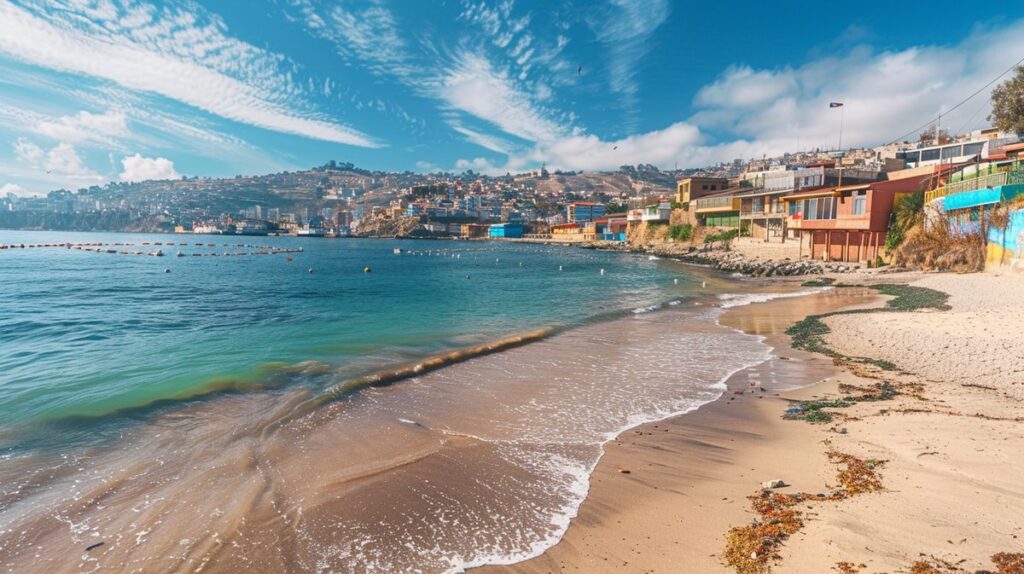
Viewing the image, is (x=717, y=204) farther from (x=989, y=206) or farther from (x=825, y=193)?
(x=989, y=206)

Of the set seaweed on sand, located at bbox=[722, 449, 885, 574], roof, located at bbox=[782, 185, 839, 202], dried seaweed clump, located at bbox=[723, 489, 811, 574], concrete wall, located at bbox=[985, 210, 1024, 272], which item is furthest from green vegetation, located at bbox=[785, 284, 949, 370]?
roof, located at bbox=[782, 185, 839, 202]

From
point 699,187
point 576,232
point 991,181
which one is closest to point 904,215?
point 991,181

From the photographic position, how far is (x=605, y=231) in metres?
114

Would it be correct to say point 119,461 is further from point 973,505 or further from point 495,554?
point 973,505

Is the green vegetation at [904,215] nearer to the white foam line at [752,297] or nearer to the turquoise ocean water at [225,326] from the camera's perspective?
the white foam line at [752,297]

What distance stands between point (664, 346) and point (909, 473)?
924cm

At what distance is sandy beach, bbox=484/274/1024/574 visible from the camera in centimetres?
454

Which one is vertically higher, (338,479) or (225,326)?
(338,479)

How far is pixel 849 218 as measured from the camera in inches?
1412

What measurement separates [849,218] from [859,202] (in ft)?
4.68

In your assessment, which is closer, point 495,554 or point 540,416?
point 495,554

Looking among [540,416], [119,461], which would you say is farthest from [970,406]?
[119,461]

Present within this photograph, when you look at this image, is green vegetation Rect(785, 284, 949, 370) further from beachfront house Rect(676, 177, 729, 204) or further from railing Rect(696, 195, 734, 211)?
beachfront house Rect(676, 177, 729, 204)

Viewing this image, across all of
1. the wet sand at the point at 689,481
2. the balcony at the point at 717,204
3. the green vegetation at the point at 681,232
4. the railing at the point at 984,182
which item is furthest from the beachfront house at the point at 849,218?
the wet sand at the point at 689,481
